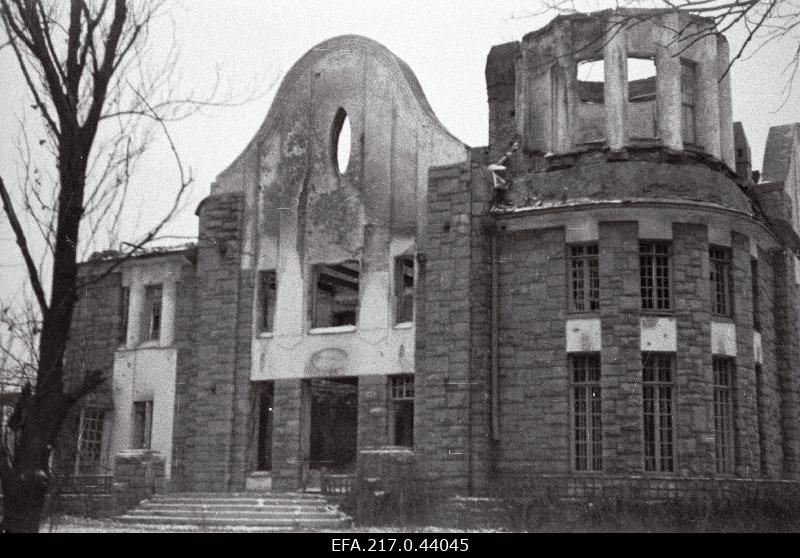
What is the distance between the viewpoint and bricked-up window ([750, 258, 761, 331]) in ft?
76.8

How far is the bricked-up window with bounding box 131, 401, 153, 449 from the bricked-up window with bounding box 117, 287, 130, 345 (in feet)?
6.56

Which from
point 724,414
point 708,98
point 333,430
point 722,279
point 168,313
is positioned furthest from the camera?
point 333,430

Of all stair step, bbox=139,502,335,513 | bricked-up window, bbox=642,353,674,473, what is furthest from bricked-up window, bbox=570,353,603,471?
stair step, bbox=139,502,335,513

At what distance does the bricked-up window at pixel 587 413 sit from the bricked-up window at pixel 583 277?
3.70ft

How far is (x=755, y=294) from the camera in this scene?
23.7 metres

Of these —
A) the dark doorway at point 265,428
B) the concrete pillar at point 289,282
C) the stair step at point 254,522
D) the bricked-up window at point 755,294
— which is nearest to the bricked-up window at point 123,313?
the dark doorway at point 265,428

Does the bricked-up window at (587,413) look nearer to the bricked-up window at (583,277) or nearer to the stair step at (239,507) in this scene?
the bricked-up window at (583,277)

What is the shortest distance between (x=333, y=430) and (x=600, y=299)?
13519mm

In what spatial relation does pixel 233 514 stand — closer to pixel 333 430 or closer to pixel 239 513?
pixel 239 513

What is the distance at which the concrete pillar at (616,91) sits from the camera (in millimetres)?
22375

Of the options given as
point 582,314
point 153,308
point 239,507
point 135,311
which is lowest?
point 239,507

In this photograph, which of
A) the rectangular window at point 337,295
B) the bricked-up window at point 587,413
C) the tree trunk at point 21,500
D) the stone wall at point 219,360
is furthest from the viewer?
the rectangular window at point 337,295

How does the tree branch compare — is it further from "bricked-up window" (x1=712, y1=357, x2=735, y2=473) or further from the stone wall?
"bricked-up window" (x1=712, y1=357, x2=735, y2=473)

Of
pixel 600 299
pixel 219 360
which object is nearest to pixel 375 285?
pixel 219 360
